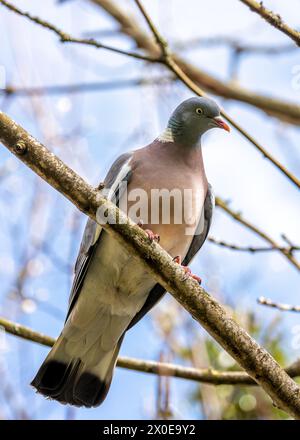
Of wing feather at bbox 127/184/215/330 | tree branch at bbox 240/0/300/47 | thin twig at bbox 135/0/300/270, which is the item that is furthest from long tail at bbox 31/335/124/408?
tree branch at bbox 240/0/300/47

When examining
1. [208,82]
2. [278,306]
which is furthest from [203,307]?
[208,82]

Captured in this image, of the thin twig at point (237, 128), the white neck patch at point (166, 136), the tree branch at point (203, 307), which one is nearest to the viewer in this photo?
the tree branch at point (203, 307)

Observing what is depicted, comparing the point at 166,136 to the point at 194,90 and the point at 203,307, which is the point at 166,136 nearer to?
the point at 194,90

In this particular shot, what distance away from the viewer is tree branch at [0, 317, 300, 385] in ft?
12.1

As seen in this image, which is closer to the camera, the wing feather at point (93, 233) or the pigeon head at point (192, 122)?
the wing feather at point (93, 233)

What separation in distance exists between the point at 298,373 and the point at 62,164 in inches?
62.3

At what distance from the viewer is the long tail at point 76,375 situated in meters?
3.94

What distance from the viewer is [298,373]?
350 centimetres

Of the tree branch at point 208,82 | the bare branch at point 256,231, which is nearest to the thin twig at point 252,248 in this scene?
the bare branch at point 256,231

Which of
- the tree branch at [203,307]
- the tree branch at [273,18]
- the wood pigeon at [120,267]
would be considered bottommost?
the tree branch at [203,307]

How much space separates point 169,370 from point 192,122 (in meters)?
1.40

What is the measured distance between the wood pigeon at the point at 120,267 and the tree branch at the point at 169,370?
0.58 ft

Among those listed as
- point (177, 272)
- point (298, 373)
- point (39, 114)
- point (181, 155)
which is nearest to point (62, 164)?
point (177, 272)

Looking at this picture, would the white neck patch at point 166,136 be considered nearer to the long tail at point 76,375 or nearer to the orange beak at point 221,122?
the orange beak at point 221,122
